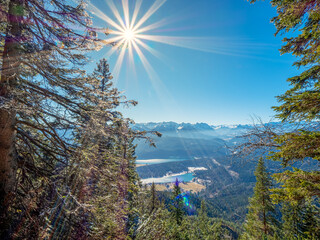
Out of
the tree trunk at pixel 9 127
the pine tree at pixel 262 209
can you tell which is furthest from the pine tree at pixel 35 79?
the pine tree at pixel 262 209

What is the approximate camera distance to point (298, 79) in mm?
5238

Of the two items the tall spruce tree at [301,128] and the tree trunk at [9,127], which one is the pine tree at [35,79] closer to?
the tree trunk at [9,127]

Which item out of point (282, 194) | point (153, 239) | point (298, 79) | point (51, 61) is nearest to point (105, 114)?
point (51, 61)

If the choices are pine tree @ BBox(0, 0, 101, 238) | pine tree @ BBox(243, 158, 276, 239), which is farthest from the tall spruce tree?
pine tree @ BBox(243, 158, 276, 239)

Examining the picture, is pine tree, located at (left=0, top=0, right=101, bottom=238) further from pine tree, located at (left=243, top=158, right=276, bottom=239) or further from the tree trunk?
pine tree, located at (left=243, top=158, right=276, bottom=239)

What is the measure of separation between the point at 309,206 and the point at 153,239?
18.8 m

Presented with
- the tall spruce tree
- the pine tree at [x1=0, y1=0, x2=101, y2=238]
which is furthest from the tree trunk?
the tall spruce tree

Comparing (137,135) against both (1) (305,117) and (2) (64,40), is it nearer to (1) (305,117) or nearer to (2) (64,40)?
(2) (64,40)

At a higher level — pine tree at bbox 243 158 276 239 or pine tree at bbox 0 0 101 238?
pine tree at bbox 0 0 101 238

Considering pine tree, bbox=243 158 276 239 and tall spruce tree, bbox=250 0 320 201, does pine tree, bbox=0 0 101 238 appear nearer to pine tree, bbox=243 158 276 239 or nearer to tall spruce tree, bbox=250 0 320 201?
tall spruce tree, bbox=250 0 320 201

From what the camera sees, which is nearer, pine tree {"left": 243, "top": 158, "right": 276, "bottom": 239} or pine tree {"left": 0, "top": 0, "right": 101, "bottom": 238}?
pine tree {"left": 0, "top": 0, "right": 101, "bottom": 238}

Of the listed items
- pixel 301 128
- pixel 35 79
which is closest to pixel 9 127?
pixel 35 79

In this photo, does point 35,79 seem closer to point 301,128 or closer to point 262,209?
point 301,128

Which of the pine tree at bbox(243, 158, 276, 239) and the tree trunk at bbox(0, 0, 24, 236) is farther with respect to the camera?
the pine tree at bbox(243, 158, 276, 239)
